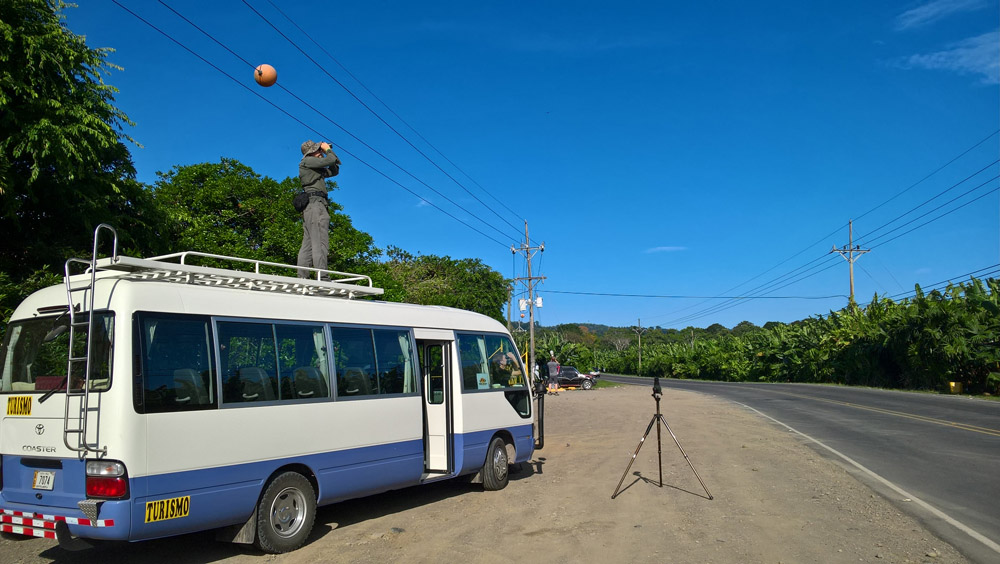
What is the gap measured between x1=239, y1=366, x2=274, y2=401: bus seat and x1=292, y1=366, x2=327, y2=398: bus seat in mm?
328

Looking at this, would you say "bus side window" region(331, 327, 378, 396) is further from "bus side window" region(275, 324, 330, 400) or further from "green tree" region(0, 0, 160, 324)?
"green tree" region(0, 0, 160, 324)

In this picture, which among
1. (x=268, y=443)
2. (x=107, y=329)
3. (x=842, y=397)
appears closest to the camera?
(x=107, y=329)

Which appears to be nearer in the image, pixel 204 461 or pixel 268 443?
pixel 204 461

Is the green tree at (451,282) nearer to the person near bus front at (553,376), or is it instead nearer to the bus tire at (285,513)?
the person near bus front at (553,376)

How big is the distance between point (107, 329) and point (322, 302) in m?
2.41

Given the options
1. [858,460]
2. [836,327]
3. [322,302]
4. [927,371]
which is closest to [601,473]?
[858,460]

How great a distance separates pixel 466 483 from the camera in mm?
10812

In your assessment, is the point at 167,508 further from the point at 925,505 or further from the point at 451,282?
the point at 451,282

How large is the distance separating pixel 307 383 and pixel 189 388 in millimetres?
1404

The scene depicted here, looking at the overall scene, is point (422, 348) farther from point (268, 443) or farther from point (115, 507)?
point (115, 507)

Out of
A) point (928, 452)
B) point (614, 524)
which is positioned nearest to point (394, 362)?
point (614, 524)

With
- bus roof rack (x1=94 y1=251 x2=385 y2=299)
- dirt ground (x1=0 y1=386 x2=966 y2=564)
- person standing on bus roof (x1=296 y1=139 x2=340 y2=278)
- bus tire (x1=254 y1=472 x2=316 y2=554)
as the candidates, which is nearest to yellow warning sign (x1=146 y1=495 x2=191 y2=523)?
bus tire (x1=254 y1=472 x2=316 y2=554)

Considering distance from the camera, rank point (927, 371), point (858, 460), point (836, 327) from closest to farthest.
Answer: point (858, 460), point (927, 371), point (836, 327)

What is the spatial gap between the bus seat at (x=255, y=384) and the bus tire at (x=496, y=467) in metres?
4.14
